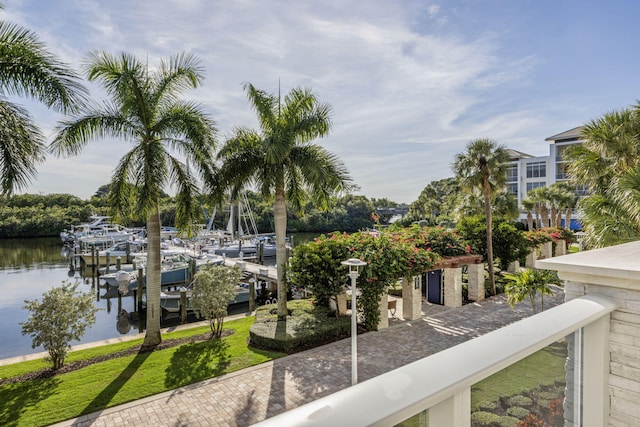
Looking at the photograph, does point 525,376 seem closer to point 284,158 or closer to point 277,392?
point 277,392

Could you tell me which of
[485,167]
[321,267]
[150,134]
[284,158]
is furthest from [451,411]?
[485,167]

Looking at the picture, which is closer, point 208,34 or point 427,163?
point 208,34

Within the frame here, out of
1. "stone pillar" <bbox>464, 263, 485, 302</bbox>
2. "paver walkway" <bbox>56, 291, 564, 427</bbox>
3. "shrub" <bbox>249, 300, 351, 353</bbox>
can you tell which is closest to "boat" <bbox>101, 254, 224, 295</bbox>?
"shrub" <bbox>249, 300, 351, 353</bbox>

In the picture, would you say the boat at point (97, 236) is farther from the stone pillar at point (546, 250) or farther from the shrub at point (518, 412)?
the shrub at point (518, 412)

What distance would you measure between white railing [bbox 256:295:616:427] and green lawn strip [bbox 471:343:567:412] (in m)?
0.07

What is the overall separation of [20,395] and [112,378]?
1.86 m

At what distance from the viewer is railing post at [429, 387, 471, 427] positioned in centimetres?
112

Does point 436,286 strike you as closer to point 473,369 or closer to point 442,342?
point 442,342

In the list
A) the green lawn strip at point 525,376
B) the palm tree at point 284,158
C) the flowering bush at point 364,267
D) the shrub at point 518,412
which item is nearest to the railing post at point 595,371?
the green lawn strip at point 525,376

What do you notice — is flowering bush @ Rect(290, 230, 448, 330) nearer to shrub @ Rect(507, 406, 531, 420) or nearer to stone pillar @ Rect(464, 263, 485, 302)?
stone pillar @ Rect(464, 263, 485, 302)

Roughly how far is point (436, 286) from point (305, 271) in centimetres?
706

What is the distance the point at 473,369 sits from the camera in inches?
43.8

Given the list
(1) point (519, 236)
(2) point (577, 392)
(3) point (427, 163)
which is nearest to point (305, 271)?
(2) point (577, 392)

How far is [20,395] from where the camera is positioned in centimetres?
850
